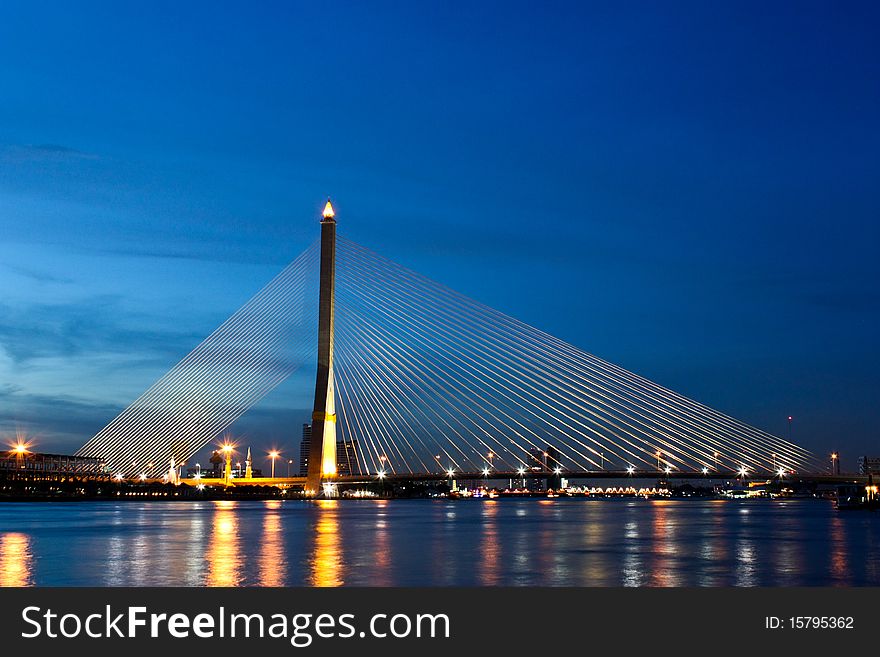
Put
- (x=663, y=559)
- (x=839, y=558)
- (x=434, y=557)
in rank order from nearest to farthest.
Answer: (x=663, y=559) → (x=434, y=557) → (x=839, y=558)

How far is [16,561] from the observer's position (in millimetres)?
25594

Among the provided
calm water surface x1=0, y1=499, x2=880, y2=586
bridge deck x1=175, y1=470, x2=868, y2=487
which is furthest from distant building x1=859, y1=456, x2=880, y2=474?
calm water surface x1=0, y1=499, x2=880, y2=586

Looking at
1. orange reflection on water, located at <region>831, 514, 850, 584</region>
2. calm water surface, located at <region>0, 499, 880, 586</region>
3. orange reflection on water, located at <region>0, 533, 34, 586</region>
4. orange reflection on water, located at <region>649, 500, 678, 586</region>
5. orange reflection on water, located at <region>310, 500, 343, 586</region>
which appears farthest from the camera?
orange reflection on water, located at <region>831, 514, 850, 584</region>

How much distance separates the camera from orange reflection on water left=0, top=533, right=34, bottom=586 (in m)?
20.9

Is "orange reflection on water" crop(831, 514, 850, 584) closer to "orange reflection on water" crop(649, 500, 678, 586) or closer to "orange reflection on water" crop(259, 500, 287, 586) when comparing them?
"orange reflection on water" crop(649, 500, 678, 586)

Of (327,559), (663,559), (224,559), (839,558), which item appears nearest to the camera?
(224,559)

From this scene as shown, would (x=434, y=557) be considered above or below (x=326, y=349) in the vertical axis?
below

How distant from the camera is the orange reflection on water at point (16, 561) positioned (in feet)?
68.4

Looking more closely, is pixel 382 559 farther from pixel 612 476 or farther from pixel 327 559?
pixel 612 476

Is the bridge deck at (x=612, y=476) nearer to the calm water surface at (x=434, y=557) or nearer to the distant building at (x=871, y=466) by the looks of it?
the distant building at (x=871, y=466)

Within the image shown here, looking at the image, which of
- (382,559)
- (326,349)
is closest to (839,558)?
(382,559)

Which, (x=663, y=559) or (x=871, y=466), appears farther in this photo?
(x=871, y=466)

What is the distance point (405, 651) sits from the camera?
11875mm

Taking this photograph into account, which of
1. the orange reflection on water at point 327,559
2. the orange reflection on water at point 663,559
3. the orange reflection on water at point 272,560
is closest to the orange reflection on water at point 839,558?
the orange reflection on water at point 663,559
